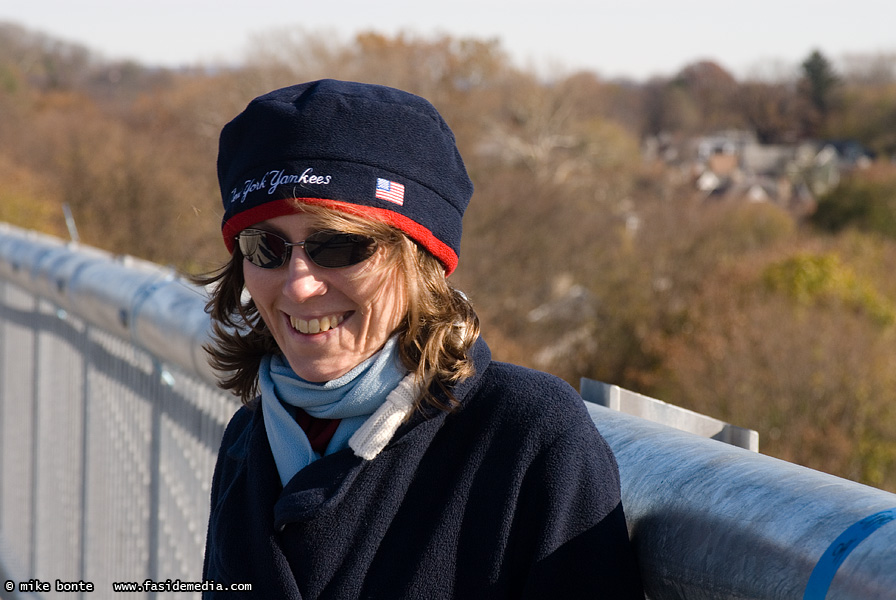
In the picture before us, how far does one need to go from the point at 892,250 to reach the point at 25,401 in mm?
25292

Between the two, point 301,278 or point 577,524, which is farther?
point 301,278

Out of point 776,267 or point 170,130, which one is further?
point 170,130

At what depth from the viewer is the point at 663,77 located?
103 m

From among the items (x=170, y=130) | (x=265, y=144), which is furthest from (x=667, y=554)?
(x=170, y=130)

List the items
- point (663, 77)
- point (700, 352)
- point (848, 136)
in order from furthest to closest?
point (663, 77) < point (848, 136) < point (700, 352)

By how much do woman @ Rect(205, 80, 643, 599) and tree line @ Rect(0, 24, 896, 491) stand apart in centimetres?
56

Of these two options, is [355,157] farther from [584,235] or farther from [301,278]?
[584,235]

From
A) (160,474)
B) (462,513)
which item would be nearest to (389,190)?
(462,513)

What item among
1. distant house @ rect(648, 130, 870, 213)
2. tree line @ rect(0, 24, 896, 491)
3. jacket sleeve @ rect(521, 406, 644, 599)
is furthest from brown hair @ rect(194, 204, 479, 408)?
distant house @ rect(648, 130, 870, 213)

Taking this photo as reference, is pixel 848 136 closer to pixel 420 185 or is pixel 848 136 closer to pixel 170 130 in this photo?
pixel 170 130

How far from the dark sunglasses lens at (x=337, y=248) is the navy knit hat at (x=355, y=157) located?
0.05 meters

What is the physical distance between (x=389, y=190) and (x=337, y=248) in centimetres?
13

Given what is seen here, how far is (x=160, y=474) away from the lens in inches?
102

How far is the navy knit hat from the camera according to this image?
1420 millimetres
